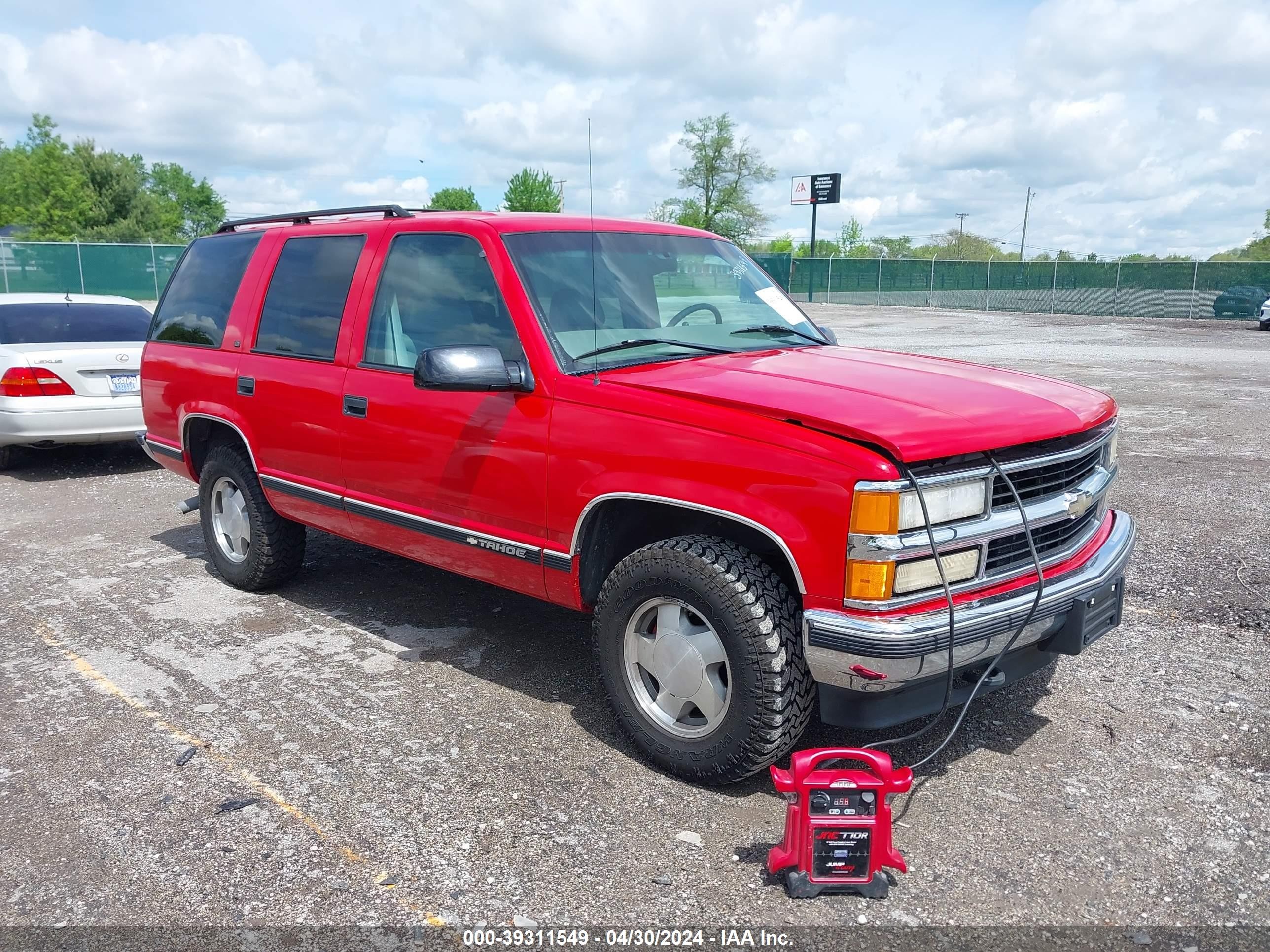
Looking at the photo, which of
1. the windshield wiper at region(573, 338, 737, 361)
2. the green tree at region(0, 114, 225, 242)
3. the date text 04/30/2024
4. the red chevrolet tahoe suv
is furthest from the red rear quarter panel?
the green tree at region(0, 114, 225, 242)

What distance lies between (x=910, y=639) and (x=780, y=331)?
1.97 meters

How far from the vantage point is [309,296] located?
4.98 m

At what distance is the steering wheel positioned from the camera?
434 cm

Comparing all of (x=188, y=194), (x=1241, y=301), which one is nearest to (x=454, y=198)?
(x=188, y=194)

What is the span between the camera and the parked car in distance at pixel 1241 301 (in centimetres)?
3278

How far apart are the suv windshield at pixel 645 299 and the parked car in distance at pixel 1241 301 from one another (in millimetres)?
33564

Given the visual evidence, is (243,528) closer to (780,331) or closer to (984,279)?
(780,331)

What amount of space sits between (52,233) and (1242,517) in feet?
230

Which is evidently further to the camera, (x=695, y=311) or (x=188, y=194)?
(x=188, y=194)

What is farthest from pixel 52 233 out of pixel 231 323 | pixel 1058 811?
pixel 1058 811

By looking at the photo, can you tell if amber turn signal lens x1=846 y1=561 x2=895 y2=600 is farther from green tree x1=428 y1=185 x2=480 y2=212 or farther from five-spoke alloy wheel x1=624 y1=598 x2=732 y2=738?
green tree x1=428 y1=185 x2=480 y2=212

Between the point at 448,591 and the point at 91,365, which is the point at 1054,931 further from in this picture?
the point at 91,365

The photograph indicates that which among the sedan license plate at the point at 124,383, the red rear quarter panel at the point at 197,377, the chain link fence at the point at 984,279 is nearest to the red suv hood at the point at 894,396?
the red rear quarter panel at the point at 197,377

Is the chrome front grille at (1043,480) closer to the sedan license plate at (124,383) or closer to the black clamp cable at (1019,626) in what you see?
the black clamp cable at (1019,626)
